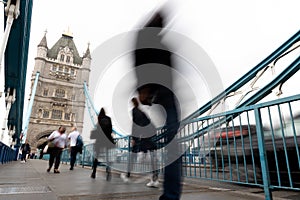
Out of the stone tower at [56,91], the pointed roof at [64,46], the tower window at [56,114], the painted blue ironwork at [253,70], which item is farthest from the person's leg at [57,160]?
the pointed roof at [64,46]

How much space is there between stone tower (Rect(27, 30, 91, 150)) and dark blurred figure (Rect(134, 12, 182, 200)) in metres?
37.1

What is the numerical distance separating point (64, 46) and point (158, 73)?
2017 inches

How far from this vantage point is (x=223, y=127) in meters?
2.34

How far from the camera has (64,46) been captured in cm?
4697

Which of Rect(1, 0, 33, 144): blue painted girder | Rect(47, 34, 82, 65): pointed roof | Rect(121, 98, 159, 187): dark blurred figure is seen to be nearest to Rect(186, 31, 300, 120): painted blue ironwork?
Rect(121, 98, 159, 187): dark blurred figure

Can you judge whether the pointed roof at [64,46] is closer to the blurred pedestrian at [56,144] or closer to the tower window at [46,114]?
the tower window at [46,114]

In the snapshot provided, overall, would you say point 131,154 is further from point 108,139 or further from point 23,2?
point 23,2

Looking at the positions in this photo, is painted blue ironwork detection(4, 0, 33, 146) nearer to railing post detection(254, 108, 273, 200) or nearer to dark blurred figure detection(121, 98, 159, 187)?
dark blurred figure detection(121, 98, 159, 187)

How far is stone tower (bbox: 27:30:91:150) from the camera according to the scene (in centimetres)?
3714

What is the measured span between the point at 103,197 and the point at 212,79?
163cm

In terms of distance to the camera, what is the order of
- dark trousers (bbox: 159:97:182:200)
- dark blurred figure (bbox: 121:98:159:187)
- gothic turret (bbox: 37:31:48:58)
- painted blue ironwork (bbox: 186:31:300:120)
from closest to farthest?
dark trousers (bbox: 159:97:182:200), dark blurred figure (bbox: 121:98:159:187), painted blue ironwork (bbox: 186:31:300:120), gothic turret (bbox: 37:31:48:58)

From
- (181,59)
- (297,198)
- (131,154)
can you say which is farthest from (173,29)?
(131,154)

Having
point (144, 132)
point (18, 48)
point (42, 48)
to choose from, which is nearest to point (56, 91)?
point (42, 48)

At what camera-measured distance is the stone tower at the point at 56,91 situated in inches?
1462
